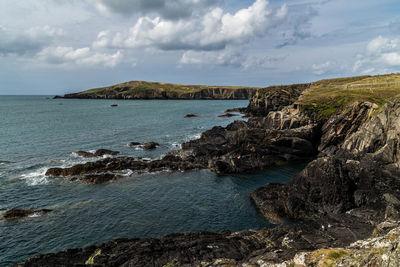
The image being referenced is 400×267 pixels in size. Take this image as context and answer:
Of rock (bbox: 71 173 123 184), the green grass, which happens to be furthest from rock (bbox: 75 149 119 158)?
the green grass

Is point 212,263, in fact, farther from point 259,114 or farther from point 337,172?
point 259,114

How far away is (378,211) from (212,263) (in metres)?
19.1

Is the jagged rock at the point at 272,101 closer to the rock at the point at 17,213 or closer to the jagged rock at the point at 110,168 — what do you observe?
the jagged rock at the point at 110,168

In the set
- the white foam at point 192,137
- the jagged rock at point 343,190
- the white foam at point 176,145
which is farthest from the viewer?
the white foam at point 192,137

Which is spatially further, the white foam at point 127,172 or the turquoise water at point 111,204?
the white foam at point 127,172

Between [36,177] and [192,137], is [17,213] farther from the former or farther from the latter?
[192,137]

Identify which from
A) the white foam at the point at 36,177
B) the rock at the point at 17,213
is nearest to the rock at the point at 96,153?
the white foam at the point at 36,177

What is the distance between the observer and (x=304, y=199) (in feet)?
94.6

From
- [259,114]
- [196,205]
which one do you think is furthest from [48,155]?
[259,114]

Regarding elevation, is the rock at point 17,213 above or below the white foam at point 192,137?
below

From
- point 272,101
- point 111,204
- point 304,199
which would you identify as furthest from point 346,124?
point 272,101

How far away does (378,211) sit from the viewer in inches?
927

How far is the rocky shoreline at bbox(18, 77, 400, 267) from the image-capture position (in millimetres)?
14727

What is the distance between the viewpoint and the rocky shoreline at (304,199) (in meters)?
14.7
